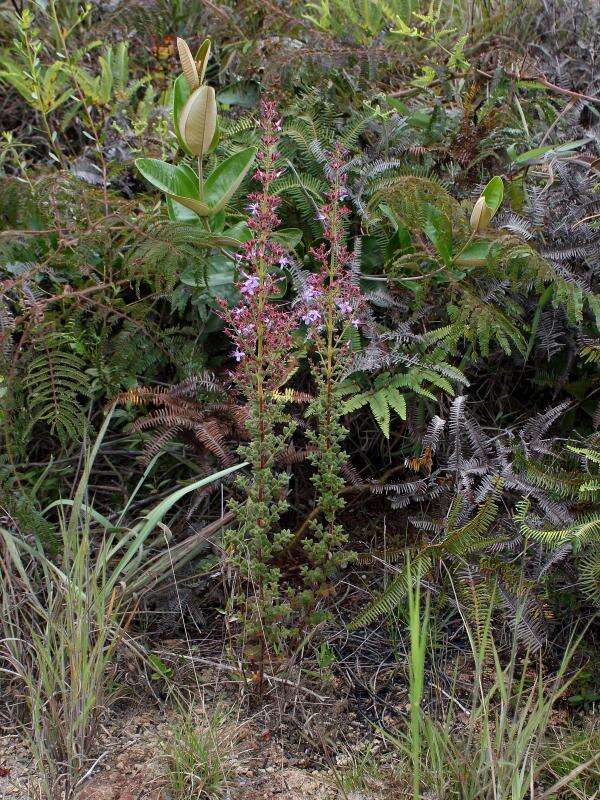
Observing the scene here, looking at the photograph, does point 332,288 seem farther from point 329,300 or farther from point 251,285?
point 251,285

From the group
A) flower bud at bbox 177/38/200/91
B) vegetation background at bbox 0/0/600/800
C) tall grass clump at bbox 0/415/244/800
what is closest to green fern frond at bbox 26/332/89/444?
vegetation background at bbox 0/0/600/800

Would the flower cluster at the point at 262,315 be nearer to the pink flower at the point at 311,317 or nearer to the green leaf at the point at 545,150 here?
the pink flower at the point at 311,317

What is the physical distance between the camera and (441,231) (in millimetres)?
2447

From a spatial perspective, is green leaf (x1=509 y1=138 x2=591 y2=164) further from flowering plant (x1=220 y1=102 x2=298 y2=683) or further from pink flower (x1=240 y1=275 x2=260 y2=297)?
pink flower (x1=240 y1=275 x2=260 y2=297)

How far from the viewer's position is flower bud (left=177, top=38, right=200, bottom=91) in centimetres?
Answer: 235

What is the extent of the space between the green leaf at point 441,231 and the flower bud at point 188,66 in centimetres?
77

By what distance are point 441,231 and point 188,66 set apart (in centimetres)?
87

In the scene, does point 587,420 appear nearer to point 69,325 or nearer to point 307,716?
point 307,716

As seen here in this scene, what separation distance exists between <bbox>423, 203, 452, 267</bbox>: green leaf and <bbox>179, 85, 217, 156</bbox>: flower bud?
69cm

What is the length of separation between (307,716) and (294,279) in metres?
1.24

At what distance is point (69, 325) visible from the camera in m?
2.53

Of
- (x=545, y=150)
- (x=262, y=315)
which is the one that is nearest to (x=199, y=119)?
(x=262, y=315)

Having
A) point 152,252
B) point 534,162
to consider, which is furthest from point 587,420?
point 152,252

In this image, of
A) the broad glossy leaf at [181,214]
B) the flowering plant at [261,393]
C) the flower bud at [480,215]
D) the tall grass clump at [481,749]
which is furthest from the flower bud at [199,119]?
the tall grass clump at [481,749]
